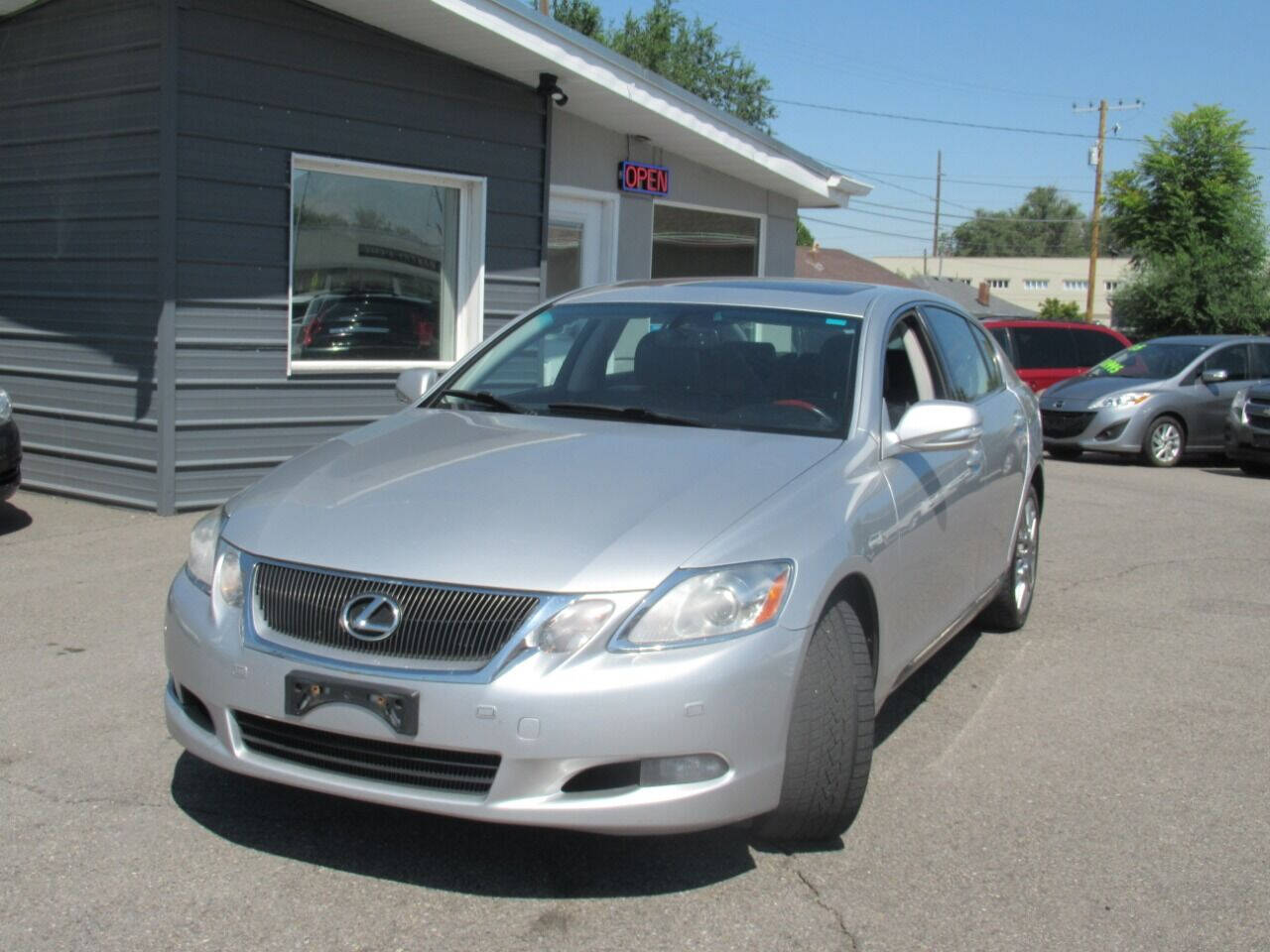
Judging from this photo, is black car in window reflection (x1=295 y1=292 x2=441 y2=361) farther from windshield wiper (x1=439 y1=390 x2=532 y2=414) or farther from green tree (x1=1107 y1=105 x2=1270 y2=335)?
green tree (x1=1107 y1=105 x2=1270 y2=335)

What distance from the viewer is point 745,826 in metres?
3.99

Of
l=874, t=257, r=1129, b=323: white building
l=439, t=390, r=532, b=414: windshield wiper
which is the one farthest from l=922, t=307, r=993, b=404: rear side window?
l=874, t=257, r=1129, b=323: white building

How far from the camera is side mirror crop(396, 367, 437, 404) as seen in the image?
17.1 feet

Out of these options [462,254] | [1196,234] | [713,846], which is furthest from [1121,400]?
[1196,234]

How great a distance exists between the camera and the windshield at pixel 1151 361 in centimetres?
1600

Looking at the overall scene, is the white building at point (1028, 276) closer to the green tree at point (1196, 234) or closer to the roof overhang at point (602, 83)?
the green tree at point (1196, 234)

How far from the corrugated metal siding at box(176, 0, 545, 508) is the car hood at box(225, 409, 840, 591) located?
15.4 ft

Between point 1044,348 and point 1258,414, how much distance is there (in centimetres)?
454

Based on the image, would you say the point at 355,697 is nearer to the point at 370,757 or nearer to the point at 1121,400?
the point at 370,757

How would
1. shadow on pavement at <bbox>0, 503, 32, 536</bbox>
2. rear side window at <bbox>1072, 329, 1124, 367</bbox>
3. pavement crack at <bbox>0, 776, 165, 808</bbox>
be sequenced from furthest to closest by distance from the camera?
1. rear side window at <bbox>1072, 329, 1124, 367</bbox>
2. shadow on pavement at <bbox>0, 503, 32, 536</bbox>
3. pavement crack at <bbox>0, 776, 165, 808</bbox>

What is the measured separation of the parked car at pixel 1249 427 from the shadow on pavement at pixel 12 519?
12.0 metres

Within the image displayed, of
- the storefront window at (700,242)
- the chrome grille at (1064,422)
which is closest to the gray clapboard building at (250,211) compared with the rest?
A: the storefront window at (700,242)

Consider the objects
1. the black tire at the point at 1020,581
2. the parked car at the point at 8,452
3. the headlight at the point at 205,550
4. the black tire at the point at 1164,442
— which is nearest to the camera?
the headlight at the point at 205,550

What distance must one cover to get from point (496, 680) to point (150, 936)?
1035 millimetres
